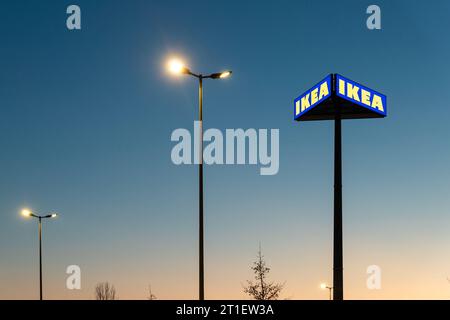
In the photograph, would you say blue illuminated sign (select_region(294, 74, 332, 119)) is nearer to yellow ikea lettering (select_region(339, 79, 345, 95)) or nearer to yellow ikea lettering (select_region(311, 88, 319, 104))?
yellow ikea lettering (select_region(311, 88, 319, 104))

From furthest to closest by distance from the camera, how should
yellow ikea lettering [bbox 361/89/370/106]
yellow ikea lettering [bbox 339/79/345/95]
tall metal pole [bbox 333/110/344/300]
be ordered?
yellow ikea lettering [bbox 361/89/370/106] < yellow ikea lettering [bbox 339/79/345/95] < tall metal pole [bbox 333/110/344/300]

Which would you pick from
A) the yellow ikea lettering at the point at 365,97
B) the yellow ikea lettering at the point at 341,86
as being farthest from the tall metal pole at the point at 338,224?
the yellow ikea lettering at the point at 365,97

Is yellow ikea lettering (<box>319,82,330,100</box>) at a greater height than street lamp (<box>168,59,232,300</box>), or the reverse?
yellow ikea lettering (<box>319,82,330,100</box>)

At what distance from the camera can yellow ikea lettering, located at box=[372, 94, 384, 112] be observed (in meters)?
35.2

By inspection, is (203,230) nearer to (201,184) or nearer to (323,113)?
(201,184)

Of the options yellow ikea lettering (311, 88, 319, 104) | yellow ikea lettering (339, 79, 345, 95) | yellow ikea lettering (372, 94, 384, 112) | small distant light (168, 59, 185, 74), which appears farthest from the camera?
yellow ikea lettering (372, 94, 384, 112)

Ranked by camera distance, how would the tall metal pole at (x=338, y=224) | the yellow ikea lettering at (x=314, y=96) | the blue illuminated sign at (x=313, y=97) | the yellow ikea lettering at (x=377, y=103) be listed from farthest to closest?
the yellow ikea lettering at (x=377, y=103)
the yellow ikea lettering at (x=314, y=96)
the blue illuminated sign at (x=313, y=97)
the tall metal pole at (x=338, y=224)

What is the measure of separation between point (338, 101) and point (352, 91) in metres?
0.92

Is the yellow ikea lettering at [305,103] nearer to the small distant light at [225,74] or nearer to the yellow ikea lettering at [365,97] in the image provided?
the yellow ikea lettering at [365,97]

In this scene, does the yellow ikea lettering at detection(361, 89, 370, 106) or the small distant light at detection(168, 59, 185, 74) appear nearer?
the small distant light at detection(168, 59, 185, 74)

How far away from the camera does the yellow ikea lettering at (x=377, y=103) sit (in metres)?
35.2

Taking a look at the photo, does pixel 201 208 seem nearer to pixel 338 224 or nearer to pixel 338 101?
pixel 338 224

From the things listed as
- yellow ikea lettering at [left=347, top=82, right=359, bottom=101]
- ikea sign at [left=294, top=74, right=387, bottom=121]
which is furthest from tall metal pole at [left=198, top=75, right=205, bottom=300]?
yellow ikea lettering at [left=347, top=82, right=359, bottom=101]
